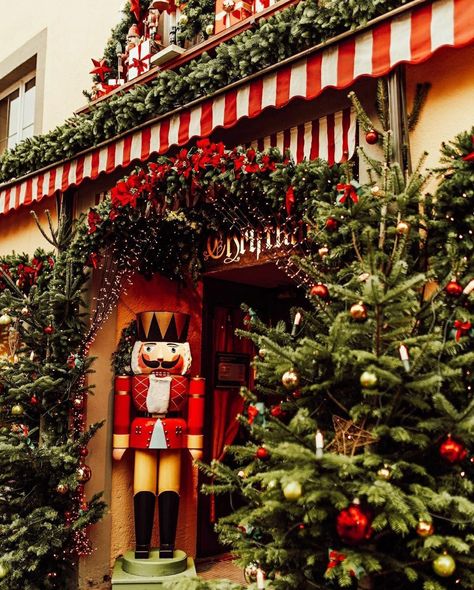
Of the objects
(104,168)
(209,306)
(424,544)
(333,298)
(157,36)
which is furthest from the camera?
(209,306)

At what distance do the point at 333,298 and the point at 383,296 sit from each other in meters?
0.60

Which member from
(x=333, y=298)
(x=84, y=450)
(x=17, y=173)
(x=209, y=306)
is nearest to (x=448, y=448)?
(x=333, y=298)

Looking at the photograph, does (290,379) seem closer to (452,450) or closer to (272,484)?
(272,484)

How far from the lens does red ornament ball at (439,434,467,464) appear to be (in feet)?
7.43

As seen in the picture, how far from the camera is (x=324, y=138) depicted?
355cm

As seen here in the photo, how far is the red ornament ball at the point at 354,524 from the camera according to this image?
86.7 inches

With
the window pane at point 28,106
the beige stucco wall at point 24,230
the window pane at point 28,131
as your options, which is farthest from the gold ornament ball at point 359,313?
the window pane at point 28,106

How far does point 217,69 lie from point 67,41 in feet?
10.9

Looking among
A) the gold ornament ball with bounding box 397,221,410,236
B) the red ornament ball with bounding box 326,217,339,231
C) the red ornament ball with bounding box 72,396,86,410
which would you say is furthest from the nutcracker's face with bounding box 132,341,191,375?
the gold ornament ball with bounding box 397,221,410,236

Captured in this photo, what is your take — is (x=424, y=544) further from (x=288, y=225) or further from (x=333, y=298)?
(x=288, y=225)

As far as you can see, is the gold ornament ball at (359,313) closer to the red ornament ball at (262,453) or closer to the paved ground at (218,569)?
the red ornament ball at (262,453)

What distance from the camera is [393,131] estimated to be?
3.09m

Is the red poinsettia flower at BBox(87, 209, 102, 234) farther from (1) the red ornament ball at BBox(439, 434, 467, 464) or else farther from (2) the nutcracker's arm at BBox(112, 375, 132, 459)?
(1) the red ornament ball at BBox(439, 434, 467, 464)

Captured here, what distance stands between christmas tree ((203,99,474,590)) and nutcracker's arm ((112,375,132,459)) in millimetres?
2160
